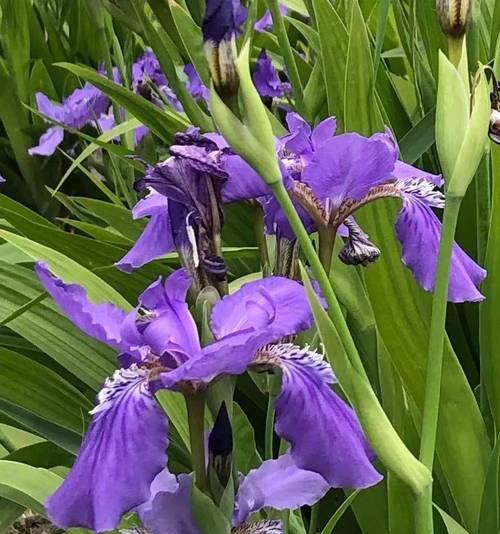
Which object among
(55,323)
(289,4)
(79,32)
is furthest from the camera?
(79,32)

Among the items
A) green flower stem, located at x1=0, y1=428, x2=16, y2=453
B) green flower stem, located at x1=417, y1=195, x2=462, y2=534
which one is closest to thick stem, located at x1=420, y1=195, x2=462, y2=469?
green flower stem, located at x1=417, y1=195, x2=462, y2=534

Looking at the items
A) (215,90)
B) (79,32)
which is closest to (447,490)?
(215,90)

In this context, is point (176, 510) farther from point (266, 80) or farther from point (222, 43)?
point (266, 80)

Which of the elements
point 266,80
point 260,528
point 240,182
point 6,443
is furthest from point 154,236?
point 266,80

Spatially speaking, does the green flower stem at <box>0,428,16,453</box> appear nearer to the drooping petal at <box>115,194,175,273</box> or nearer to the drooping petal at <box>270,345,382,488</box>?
the drooping petal at <box>115,194,175,273</box>

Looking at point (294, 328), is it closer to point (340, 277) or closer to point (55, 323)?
point (340, 277)

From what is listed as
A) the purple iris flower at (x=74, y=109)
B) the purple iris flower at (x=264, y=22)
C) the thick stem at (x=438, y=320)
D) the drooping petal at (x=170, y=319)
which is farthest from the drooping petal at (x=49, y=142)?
the thick stem at (x=438, y=320)
